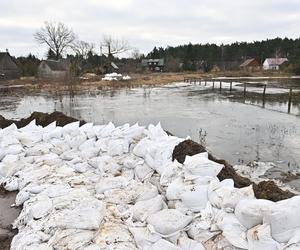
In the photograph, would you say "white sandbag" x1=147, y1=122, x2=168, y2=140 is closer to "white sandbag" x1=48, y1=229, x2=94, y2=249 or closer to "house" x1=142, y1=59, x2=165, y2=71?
"white sandbag" x1=48, y1=229, x2=94, y2=249

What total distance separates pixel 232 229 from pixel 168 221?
57 centimetres

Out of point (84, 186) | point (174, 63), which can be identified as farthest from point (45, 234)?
point (174, 63)

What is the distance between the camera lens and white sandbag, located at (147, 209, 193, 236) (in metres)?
2.89

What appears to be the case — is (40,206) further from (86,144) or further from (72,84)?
(72,84)

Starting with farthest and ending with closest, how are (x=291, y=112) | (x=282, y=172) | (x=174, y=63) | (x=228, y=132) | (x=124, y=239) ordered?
1. (x=174, y=63)
2. (x=291, y=112)
3. (x=228, y=132)
4. (x=282, y=172)
5. (x=124, y=239)

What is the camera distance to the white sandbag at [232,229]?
252cm

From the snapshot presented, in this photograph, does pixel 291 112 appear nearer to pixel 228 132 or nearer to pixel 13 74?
pixel 228 132

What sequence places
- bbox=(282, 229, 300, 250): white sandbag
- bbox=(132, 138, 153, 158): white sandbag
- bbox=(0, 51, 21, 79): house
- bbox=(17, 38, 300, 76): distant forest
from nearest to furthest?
bbox=(282, 229, 300, 250): white sandbag, bbox=(132, 138, 153, 158): white sandbag, bbox=(0, 51, 21, 79): house, bbox=(17, 38, 300, 76): distant forest

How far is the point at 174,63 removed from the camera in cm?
5850

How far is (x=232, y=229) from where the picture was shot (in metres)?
2.65

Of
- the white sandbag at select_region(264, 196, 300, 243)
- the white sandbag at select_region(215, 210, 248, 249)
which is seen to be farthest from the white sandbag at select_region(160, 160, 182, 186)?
the white sandbag at select_region(264, 196, 300, 243)

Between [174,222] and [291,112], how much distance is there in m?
11.3

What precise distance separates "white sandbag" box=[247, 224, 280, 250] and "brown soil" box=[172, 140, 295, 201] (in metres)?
0.79

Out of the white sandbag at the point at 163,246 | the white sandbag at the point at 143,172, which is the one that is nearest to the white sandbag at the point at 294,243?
the white sandbag at the point at 163,246
